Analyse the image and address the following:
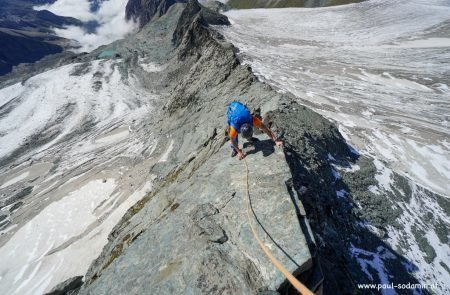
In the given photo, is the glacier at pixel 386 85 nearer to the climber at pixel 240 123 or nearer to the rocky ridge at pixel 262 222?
the rocky ridge at pixel 262 222

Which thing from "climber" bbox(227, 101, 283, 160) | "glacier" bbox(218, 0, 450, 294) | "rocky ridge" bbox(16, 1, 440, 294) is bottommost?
"glacier" bbox(218, 0, 450, 294)

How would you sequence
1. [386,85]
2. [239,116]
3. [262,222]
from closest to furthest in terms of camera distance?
[262,222] → [239,116] → [386,85]

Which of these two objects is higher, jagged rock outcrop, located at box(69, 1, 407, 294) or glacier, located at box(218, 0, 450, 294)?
jagged rock outcrop, located at box(69, 1, 407, 294)

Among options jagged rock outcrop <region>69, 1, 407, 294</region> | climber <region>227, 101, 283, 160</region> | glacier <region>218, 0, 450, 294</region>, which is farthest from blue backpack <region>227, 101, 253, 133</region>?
glacier <region>218, 0, 450, 294</region>

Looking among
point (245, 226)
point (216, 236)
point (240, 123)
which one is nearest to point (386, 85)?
point (240, 123)

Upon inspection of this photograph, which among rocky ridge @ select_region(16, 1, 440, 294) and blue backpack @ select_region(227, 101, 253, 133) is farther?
Result: blue backpack @ select_region(227, 101, 253, 133)

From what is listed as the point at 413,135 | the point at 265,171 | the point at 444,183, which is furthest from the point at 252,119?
the point at 413,135

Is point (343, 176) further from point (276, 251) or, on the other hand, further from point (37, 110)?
point (37, 110)

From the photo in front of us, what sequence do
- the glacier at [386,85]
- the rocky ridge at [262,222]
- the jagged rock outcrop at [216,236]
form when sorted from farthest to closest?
the glacier at [386,85]
the rocky ridge at [262,222]
the jagged rock outcrop at [216,236]

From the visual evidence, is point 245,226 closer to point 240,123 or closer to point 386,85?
point 240,123

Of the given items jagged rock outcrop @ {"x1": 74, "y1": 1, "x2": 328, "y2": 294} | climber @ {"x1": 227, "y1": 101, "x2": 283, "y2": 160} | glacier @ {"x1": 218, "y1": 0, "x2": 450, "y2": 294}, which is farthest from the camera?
glacier @ {"x1": 218, "y1": 0, "x2": 450, "y2": 294}

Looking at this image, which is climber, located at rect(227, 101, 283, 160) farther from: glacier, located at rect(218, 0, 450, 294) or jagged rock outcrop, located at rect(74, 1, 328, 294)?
glacier, located at rect(218, 0, 450, 294)

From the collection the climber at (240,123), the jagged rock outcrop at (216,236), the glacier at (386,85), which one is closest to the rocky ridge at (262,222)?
the jagged rock outcrop at (216,236)

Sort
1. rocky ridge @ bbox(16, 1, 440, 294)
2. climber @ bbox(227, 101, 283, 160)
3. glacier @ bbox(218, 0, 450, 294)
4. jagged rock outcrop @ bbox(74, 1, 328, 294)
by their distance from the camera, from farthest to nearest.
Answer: glacier @ bbox(218, 0, 450, 294) < climber @ bbox(227, 101, 283, 160) < rocky ridge @ bbox(16, 1, 440, 294) < jagged rock outcrop @ bbox(74, 1, 328, 294)
